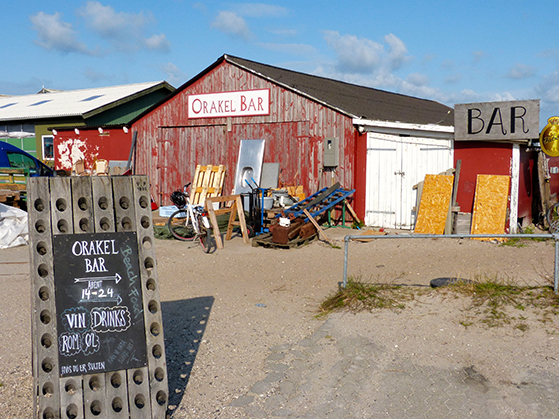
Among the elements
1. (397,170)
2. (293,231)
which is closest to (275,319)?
(293,231)

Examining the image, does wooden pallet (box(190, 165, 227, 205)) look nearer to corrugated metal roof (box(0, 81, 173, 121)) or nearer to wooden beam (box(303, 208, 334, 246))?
wooden beam (box(303, 208, 334, 246))

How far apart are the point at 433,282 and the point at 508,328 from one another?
5.51 feet

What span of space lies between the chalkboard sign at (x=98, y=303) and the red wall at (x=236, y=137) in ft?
34.8

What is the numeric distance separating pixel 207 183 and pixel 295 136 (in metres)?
3.19

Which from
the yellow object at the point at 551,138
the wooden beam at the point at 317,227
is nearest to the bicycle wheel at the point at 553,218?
the yellow object at the point at 551,138

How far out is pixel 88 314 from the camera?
3.80m

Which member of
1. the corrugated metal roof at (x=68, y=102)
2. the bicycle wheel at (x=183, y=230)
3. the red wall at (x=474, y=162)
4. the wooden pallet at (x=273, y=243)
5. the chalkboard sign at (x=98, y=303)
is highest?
the corrugated metal roof at (x=68, y=102)

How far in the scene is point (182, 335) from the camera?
18.8 feet

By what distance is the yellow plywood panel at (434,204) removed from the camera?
12.0m

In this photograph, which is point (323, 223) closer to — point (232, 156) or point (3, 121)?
point (232, 156)

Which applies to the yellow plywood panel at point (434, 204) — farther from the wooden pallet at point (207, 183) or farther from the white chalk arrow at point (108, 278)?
the white chalk arrow at point (108, 278)

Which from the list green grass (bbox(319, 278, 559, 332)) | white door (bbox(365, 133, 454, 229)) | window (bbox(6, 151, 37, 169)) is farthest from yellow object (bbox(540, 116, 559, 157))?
window (bbox(6, 151, 37, 169))

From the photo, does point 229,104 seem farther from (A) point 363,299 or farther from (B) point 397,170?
(A) point 363,299

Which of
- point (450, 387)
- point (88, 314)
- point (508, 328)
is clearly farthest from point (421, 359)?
point (88, 314)
